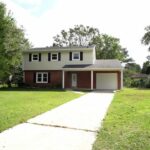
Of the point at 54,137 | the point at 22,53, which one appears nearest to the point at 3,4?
the point at 22,53

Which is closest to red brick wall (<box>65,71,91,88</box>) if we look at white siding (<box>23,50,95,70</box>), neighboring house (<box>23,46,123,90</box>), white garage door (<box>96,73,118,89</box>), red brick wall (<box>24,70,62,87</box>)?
neighboring house (<box>23,46,123,90</box>)

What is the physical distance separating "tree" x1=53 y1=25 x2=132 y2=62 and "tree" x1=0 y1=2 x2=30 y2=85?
2282 centimetres

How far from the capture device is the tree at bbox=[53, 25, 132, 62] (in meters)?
52.9

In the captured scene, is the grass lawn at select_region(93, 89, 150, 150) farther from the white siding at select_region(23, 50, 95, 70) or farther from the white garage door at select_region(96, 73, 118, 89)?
the white siding at select_region(23, 50, 95, 70)

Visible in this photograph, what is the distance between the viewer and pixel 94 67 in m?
28.5

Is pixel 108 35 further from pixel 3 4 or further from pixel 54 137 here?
pixel 54 137

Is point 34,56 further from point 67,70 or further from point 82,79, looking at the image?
point 82,79

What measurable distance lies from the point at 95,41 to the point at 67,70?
2665cm

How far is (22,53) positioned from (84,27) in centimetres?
2805

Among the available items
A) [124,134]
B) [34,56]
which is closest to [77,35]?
[34,56]

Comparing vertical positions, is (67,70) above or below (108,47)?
below

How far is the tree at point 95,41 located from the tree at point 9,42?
899 inches

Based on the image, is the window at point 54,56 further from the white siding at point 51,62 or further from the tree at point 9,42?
the tree at point 9,42

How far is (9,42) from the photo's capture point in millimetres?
28891
